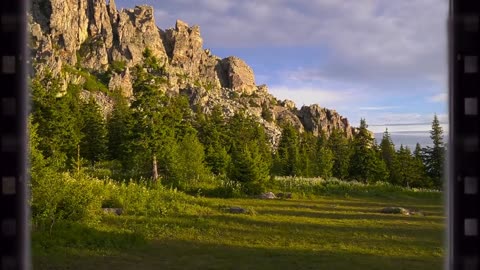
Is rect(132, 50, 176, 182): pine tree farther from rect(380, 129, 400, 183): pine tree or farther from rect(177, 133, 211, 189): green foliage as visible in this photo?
rect(380, 129, 400, 183): pine tree

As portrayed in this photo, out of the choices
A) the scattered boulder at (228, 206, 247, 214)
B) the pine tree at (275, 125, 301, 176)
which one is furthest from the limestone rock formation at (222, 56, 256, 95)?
the scattered boulder at (228, 206, 247, 214)

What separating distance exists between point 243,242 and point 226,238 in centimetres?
62

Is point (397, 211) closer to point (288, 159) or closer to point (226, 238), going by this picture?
point (226, 238)

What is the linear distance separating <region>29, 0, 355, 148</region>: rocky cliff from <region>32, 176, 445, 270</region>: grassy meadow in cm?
5024

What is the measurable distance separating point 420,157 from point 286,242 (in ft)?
82.7

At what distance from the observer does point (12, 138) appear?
1.43 metres

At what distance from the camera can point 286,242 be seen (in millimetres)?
9859

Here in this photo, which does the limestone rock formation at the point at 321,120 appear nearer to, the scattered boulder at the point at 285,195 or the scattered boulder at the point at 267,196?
the scattered boulder at the point at 285,195

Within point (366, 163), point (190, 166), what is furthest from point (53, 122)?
point (366, 163)

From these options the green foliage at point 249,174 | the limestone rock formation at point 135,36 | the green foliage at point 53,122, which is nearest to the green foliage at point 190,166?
the green foliage at point 249,174

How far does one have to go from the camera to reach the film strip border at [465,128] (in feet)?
4.90

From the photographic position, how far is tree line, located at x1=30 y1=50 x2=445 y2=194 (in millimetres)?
22266

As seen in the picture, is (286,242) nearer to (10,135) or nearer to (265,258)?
(265,258)

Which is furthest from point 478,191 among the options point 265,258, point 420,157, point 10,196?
point 420,157
